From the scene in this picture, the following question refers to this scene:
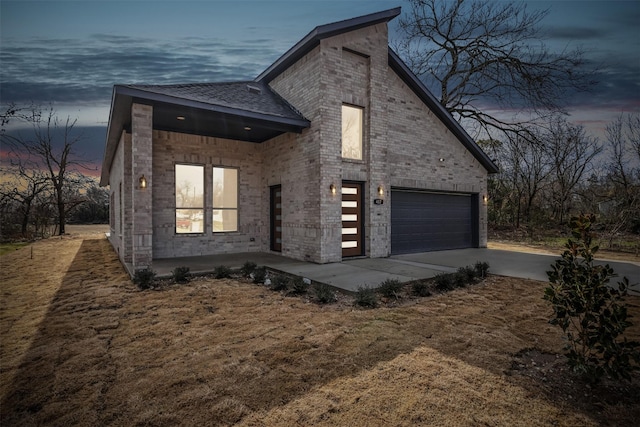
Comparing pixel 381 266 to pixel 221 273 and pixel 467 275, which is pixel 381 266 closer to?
pixel 467 275

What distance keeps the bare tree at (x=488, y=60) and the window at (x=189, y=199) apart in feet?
43.5

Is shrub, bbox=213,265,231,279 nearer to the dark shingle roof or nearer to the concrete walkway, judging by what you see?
the concrete walkway

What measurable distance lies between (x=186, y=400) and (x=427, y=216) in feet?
32.6

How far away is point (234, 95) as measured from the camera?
864cm

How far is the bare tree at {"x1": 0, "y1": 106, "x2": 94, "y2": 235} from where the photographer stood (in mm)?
18469

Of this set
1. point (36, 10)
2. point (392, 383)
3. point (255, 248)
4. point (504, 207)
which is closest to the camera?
point (392, 383)

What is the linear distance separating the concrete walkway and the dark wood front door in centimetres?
42

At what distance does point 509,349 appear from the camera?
3262mm

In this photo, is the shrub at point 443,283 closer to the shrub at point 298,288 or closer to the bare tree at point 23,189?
the shrub at point 298,288

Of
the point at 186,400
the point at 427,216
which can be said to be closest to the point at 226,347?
the point at 186,400

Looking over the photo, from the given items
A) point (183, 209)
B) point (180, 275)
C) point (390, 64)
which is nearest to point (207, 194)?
point (183, 209)

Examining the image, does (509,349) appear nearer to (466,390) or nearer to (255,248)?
(466,390)

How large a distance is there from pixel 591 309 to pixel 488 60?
16.2 meters

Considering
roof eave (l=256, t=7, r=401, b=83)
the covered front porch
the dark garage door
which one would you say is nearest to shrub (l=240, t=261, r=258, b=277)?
the covered front porch
